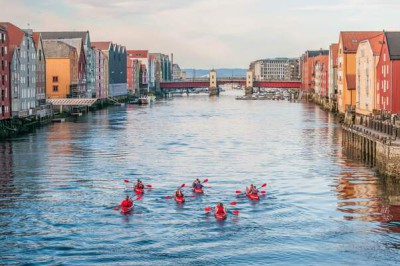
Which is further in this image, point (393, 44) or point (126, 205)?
point (393, 44)

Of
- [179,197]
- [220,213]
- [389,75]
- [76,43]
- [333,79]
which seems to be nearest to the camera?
[220,213]

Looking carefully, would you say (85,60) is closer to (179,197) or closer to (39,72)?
(39,72)

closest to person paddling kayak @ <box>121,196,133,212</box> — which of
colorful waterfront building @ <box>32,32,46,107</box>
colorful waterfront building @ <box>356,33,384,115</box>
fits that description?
colorful waterfront building @ <box>356,33,384,115</box>

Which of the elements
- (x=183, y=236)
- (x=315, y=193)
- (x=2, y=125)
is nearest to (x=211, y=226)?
(x=183, y=236)

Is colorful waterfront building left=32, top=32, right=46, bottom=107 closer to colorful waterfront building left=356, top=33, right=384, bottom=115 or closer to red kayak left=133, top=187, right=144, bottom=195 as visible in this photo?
colorful waterfront building left=356, top=33, right=384, bottom=115

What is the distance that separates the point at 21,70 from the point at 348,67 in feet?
183

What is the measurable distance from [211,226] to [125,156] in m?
33.8

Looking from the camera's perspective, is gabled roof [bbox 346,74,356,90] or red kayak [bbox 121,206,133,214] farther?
gabled roof [bbox 346,74,356,90]

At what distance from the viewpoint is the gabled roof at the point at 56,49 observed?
502ft

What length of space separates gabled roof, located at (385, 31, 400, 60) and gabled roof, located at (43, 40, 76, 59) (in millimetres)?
84380

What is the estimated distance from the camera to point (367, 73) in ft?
333

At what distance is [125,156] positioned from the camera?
73875 millimetres

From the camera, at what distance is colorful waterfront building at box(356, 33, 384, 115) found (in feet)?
313

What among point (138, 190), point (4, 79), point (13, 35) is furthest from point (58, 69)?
point (138, 190)
